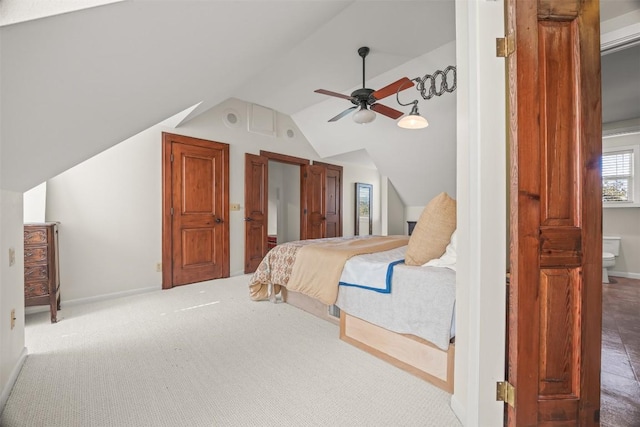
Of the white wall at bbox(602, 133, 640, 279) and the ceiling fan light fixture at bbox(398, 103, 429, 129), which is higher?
the ceiling fan light fixture at bbox(398, 103, 429, 129)

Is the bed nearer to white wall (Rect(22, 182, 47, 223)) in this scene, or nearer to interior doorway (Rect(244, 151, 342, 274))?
interior doorway (Rect(244, 151, 342, 274))

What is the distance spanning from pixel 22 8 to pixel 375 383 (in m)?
2.06

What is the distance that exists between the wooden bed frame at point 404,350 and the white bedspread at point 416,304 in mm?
61

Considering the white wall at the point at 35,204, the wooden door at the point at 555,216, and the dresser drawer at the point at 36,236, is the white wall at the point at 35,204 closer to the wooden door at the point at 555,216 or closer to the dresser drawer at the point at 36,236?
the dresser drawer at the point at 36,236

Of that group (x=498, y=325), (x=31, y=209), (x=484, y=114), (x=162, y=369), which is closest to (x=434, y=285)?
(x=498, y=325)

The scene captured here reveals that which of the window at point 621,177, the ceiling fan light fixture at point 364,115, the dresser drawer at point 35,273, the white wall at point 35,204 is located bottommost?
the dresser drawer at point 35,273

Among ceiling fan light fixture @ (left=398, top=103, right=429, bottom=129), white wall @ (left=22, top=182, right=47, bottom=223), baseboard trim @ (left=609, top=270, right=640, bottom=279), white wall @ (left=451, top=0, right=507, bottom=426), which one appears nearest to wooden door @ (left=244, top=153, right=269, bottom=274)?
white wall @ (left=22, top=182, right=47, bottom=223)

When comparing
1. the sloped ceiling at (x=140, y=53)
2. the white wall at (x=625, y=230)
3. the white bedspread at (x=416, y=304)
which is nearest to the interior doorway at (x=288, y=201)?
the sloped ceiling at (x=140, y=53)

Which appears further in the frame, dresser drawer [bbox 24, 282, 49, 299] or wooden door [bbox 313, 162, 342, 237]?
wooden door [bbox 313, 162, 342, 237]

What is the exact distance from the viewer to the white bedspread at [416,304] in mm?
1510

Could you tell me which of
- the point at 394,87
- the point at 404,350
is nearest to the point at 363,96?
the point at 394,87

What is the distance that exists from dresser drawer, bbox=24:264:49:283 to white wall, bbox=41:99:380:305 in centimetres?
64

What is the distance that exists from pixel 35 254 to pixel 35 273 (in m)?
0.17

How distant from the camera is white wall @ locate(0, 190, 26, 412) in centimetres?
145
